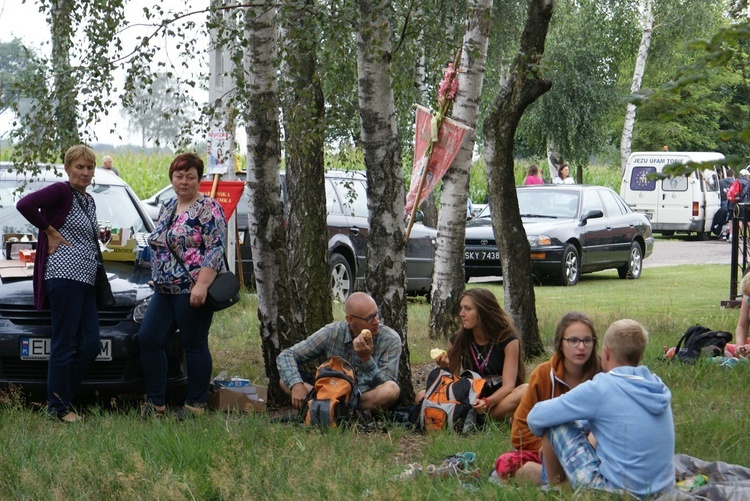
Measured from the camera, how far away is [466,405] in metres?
7.34

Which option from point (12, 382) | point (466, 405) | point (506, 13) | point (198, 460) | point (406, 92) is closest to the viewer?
point (198, 460)

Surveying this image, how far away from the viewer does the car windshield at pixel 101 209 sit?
938 centimetres

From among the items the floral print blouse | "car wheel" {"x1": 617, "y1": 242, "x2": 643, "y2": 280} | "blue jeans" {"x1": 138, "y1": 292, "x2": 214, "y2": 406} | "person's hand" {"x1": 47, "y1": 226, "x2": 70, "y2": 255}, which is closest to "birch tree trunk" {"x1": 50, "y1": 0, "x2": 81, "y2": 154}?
"person's hand" {"x1": 47, "y1": 226, "x2": 70, "y2": 255}

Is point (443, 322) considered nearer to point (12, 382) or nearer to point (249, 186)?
point (249, 186)

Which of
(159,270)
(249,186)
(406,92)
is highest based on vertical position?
(406,92)

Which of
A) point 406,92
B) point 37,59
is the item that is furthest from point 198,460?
point 406,92

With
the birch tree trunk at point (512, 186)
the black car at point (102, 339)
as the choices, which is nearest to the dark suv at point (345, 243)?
the birch tree trunk at point (512, 186)

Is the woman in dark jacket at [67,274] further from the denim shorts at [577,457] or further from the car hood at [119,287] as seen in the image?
the denim shorts at [577,457]

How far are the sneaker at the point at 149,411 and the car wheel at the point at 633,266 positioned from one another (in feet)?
50.2

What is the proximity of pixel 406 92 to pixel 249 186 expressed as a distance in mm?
2015

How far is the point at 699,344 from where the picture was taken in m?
9.91

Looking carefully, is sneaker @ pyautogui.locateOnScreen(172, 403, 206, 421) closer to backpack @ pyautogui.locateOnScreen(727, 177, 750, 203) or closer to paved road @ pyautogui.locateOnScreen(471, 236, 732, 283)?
paved road @ pyautogui.locateOnScreen(471, 236, 732, 283)

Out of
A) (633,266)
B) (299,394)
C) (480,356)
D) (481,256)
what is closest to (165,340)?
(299,394)

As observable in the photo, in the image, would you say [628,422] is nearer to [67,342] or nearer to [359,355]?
[359,355]
